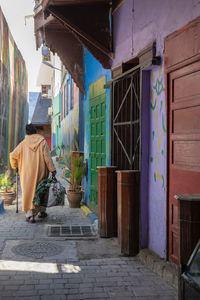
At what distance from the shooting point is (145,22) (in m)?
5.00

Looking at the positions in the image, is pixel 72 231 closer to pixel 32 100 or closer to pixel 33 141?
pixel 33 141

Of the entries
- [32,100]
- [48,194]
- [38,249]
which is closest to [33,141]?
[48,194]

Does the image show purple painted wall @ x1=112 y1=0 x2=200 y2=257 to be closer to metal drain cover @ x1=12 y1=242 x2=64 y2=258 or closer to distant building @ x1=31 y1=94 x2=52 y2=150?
metal drain cover @ x1=12 y1=242 x2=64 y2=258

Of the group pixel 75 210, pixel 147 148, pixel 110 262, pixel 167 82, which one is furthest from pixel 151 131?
pixel 75 210

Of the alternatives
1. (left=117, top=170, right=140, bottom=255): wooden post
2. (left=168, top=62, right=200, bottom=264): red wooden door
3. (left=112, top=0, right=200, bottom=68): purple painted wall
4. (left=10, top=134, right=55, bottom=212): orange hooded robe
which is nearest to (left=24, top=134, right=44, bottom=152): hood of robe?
(left=10, top=134, right=55, bottom=212): orange hooded robe

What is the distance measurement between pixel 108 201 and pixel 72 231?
97 centimetres

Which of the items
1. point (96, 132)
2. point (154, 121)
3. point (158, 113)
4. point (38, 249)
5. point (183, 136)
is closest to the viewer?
point (183, 136)

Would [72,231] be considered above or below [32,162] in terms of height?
below

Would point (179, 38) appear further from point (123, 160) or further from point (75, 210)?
point (75, 210)

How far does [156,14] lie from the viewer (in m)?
4.62

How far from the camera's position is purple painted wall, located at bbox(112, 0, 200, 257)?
4.39 meters

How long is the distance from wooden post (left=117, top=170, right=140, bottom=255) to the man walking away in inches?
102

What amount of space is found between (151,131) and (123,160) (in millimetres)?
1454

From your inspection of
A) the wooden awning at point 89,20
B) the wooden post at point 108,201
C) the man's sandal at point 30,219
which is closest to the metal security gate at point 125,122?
the wooden post at point 108,201
